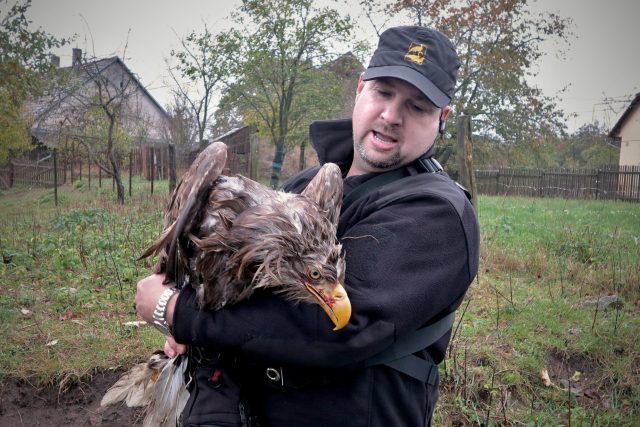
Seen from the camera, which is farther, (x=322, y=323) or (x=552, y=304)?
(x=552, y=304)

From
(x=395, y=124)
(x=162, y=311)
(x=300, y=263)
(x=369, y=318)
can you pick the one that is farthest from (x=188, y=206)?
(x=395, y=124)

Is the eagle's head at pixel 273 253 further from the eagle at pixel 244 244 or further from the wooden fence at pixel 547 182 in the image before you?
Result: the wooden fence at pixel 547 182

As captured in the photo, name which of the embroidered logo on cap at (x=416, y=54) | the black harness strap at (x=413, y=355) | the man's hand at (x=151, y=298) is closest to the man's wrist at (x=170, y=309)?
the man's hand at (x=151, y=298)

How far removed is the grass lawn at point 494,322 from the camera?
4.30 meters

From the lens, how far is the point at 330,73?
735 inches

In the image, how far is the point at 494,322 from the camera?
18.2 feet

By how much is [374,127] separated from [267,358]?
1354 mm

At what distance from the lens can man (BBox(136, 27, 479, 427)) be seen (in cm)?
183

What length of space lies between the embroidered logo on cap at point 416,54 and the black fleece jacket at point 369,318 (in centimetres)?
66

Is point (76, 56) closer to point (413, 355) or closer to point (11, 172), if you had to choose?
point (11, 172)

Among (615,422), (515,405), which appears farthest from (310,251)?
(615,422)

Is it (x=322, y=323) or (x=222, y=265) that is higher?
(x=222, y=265)

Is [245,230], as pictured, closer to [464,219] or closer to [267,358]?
[267,358]

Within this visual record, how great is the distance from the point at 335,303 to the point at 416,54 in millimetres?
1434
